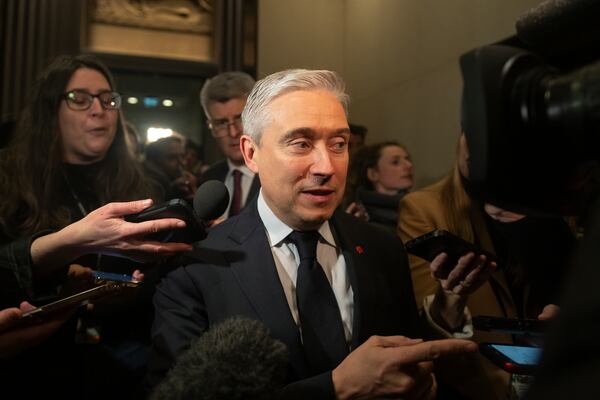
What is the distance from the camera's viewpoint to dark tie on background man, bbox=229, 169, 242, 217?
2.50 meters

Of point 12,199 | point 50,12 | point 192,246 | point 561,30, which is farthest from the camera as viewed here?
point 50,12

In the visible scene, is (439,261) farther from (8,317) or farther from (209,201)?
(8,317)

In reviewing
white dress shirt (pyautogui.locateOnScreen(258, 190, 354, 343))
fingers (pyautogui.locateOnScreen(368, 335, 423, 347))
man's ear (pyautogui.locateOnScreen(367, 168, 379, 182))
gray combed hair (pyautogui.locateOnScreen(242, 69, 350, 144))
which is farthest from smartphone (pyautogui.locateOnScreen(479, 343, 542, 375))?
man's ear (pyautogui.locateOnScreen(367, 168, 379, 182))

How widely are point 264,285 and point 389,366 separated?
375mm

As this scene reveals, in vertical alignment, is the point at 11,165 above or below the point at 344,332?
above

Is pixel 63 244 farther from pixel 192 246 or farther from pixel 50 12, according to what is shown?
pixel 50 12

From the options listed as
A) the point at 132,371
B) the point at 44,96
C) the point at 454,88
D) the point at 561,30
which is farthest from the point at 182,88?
the point at 561,30

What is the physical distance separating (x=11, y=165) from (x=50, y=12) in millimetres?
3371

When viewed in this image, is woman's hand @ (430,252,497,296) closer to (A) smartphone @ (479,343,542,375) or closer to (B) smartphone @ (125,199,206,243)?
(A) smartphone @ (479,343,542,375)

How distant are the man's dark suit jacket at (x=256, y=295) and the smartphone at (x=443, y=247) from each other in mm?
181

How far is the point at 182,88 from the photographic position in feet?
19.6

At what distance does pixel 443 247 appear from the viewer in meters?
1.27

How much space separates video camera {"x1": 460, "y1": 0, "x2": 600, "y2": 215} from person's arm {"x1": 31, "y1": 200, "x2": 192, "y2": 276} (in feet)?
2.59

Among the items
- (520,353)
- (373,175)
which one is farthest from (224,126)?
(520,353)
